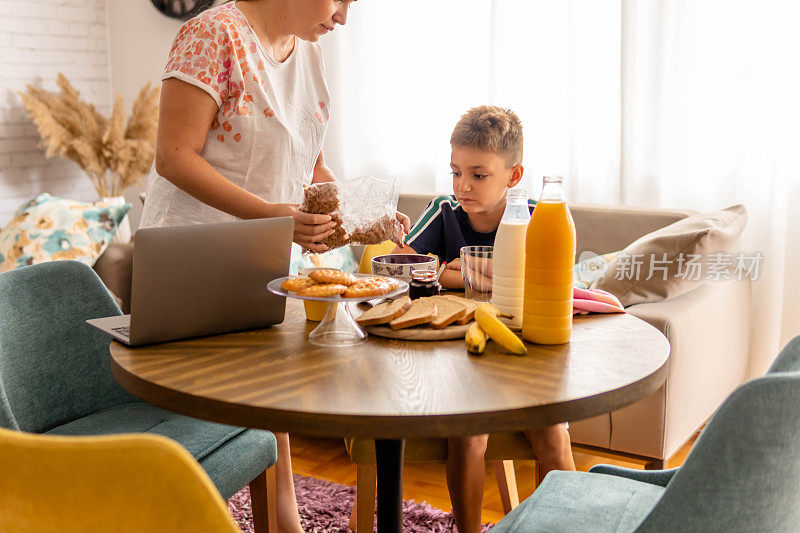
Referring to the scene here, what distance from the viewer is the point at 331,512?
2.35 metres

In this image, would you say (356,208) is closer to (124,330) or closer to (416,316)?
(416,316)

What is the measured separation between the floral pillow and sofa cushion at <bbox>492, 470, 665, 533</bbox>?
2.42 m

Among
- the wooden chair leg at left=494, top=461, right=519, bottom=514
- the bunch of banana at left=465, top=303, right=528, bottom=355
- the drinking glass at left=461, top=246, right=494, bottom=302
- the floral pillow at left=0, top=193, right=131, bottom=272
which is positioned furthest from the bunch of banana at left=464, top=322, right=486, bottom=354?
the floral pillow at left=0, top=193, right=131, bottom=272

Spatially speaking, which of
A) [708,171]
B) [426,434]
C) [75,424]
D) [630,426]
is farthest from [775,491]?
[708,171]

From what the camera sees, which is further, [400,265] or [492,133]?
[492,133]

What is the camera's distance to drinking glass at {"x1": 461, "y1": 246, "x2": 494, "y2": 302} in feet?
4.66

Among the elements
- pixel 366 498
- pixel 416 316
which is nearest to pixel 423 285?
pixel 416 316

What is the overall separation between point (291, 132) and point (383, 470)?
92 cm

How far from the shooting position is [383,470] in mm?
1295

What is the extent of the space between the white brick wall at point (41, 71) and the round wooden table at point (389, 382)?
141 inches

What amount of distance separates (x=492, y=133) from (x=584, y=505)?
1.05m

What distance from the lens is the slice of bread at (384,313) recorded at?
127cm

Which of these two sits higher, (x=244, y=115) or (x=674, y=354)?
(x=244, y=115)

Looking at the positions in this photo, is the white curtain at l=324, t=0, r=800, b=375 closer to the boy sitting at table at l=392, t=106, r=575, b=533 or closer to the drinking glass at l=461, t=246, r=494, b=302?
the boy sitting at table at l=392, t=106, r=575, b=533
